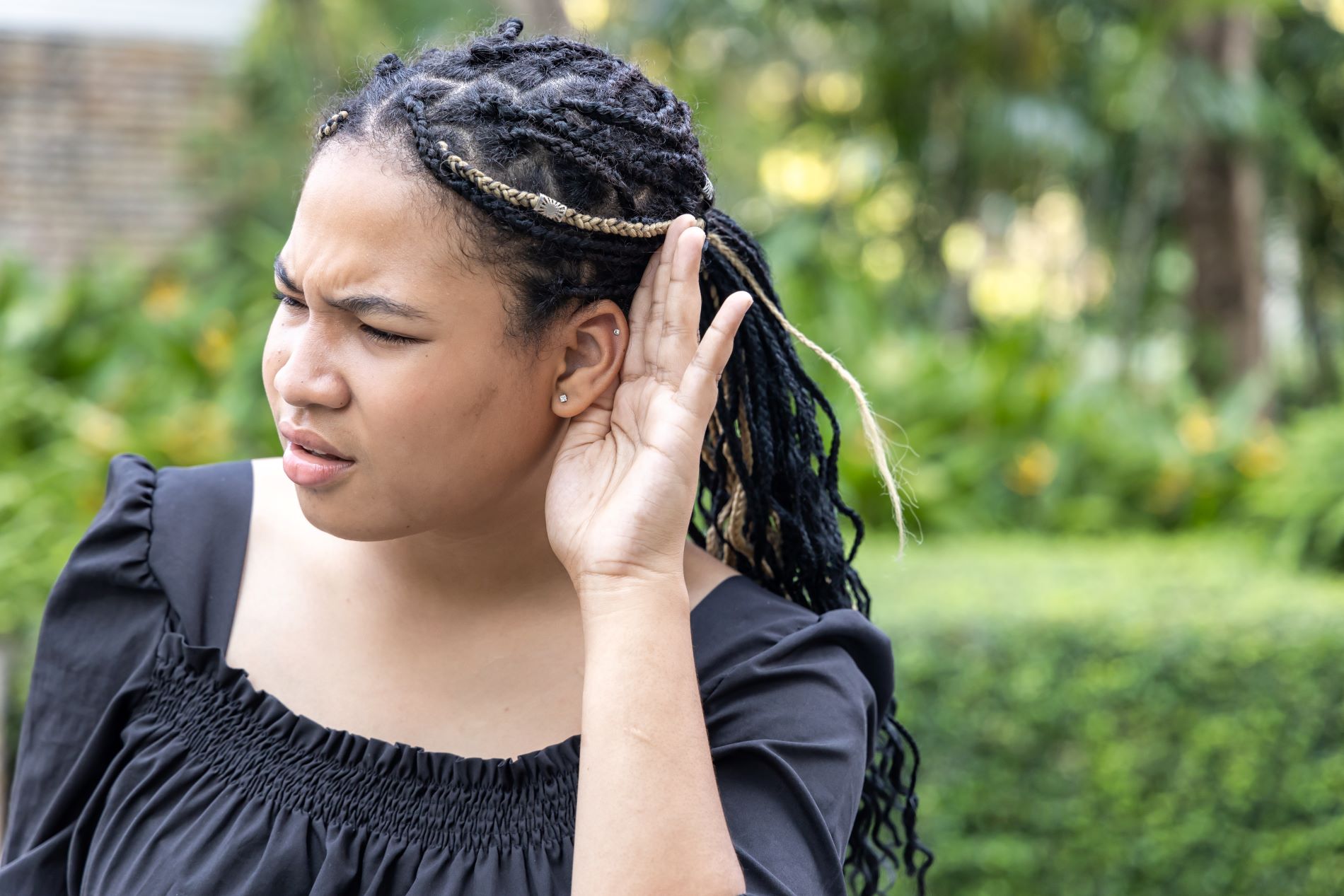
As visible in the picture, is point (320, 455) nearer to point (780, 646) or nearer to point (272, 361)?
point (272, 361)

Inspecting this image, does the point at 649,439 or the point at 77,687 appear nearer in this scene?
the point at 649,439

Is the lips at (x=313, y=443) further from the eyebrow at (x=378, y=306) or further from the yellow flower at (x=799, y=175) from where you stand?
the yellow flower at (x=799, y=175)

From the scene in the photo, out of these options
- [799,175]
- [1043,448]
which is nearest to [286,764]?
[1043,448]

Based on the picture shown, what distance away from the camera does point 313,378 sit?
1618 mm

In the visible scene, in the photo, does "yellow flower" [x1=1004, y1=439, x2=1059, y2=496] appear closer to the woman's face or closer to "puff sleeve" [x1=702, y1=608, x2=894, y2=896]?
"puff sleeve" [x1=702, y1=608, x2=894, y2=896]

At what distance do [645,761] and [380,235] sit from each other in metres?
0.71

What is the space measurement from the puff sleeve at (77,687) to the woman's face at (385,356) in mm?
360

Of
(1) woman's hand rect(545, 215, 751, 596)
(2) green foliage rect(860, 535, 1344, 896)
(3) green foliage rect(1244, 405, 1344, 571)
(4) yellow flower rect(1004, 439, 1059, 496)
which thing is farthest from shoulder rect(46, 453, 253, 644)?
(4) yellow flower rect(1004, 439, 1059, 496)

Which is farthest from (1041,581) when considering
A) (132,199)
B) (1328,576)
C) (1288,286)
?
(1288,286)

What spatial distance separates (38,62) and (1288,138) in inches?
311

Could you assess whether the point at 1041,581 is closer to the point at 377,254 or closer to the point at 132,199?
the point at 377,254

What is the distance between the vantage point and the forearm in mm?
1527

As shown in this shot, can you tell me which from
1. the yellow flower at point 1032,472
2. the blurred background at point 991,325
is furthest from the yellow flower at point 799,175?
the yellow flower at point 1032,472

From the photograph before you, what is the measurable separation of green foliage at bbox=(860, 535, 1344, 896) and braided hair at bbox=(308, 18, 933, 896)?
1662 mm
